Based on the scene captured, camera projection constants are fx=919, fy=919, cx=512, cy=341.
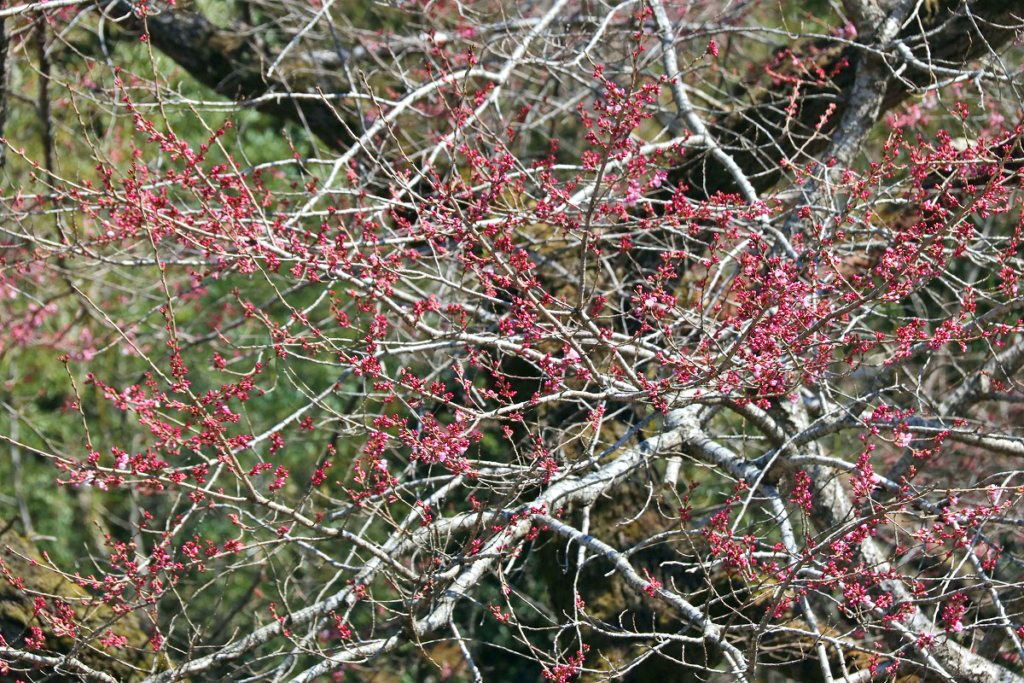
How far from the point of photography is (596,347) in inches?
140

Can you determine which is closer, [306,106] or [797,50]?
[797,50]

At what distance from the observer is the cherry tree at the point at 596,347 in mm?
3055

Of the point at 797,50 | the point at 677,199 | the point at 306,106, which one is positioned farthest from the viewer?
the point at 306,106

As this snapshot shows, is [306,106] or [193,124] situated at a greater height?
[306,106]

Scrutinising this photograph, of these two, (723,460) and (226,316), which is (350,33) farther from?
(723,460)

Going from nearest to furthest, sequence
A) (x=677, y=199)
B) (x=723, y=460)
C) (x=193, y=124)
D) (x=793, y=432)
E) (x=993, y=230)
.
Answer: (x=677, y=199) → (x=723, y=460) → (x=793, y=432) → (x=993, y=230) → (x=193, y=124)

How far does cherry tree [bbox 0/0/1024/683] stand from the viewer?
3055mm

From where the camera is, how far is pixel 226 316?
8172mm

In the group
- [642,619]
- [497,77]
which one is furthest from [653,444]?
[497,77]

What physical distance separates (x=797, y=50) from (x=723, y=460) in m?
2.90

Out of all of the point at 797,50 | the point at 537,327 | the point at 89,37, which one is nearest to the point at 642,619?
the point at 537,327

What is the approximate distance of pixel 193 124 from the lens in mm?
9891

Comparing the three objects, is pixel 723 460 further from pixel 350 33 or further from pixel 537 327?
pixel 350 33

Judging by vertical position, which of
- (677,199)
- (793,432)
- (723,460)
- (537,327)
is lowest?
(793,432)
